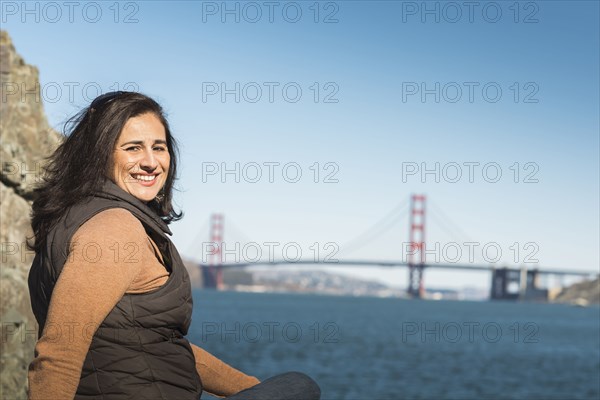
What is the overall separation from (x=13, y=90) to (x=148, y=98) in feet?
24.0

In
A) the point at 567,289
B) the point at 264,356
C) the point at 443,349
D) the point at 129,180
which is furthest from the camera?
the point at 567,289

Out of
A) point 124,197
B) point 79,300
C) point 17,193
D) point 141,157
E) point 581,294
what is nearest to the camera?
point 79,300

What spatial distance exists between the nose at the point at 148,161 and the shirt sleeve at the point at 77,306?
0.27 metres

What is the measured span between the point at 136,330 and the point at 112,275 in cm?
13

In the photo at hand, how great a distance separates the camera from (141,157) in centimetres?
159

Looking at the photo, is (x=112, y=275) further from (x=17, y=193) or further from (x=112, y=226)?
(x=17, y=193)

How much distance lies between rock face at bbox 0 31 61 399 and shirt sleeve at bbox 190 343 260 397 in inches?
140

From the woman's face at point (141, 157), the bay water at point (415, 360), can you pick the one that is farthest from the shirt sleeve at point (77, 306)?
the bay water at point (415, 360)

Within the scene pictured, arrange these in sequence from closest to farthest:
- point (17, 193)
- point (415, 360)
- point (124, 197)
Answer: point (124, 197)
point (17, 193)
point (415, 360)

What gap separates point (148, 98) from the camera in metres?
1.59

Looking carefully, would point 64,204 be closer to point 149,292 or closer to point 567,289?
point 149,292

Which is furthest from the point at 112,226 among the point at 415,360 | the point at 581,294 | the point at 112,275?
the point at 581,294

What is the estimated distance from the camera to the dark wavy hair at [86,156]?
1503mm

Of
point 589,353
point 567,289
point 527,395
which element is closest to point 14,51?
point 527,395
